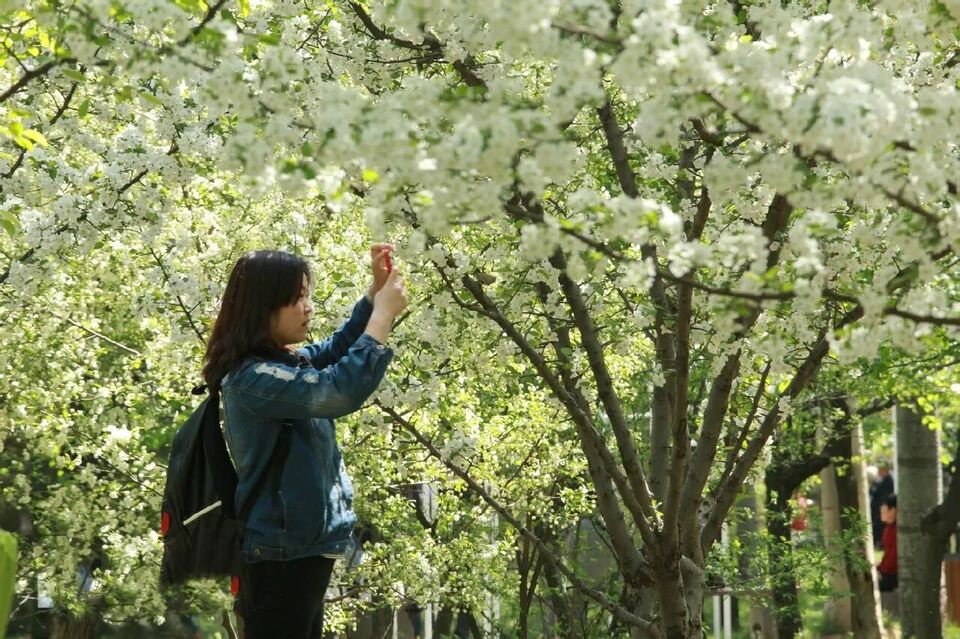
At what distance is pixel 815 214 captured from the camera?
289 cm

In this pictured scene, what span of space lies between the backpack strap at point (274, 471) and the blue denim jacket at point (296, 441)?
11 mm

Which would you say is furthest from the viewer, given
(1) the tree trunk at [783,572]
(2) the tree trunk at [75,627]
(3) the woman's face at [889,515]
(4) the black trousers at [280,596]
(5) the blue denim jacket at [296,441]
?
(3) the woman's face at [889,515]

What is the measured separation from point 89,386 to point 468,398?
104 inches

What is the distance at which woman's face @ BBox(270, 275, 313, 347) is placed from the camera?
3.99 metres

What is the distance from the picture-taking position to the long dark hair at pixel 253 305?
3941 millimetres

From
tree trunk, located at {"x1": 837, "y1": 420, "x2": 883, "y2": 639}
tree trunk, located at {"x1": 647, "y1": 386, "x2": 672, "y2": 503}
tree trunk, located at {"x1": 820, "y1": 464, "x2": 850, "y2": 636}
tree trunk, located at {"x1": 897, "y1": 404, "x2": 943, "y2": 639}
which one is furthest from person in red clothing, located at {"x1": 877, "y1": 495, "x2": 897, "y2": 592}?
tree trunk, located at {"x1": 647, "y1": 386, "x2": 672, "y2": 503}

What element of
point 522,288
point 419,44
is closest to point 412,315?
point 522,288

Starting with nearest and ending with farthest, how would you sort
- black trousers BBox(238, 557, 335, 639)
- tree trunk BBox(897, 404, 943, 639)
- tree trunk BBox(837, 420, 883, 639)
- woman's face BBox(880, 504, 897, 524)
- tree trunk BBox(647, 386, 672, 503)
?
black trousers BBox(238, 557, 335, 639)
tree trunk BBox(647, 386, 672, 503)
tree trunk BBox(897, 404, 943, 639)
tree trunk BBox(837, 420, 883, 639)
woman's face BBox(880, 504, 897, 524)

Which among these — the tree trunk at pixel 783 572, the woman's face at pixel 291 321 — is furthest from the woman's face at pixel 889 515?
the woman's face at pixel 291 321

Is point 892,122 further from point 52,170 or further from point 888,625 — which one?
point 888,625

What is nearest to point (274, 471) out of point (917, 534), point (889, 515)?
point (917, 534)

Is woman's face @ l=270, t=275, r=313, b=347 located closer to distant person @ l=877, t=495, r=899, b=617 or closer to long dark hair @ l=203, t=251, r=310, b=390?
long dark hair @ l=203, t=251, r=310, b=390

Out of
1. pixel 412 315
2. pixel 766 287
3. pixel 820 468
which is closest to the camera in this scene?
pixel 766 287

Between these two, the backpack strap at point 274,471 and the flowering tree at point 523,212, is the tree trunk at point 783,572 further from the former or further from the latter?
Result: the backpack strap at point 274,471
